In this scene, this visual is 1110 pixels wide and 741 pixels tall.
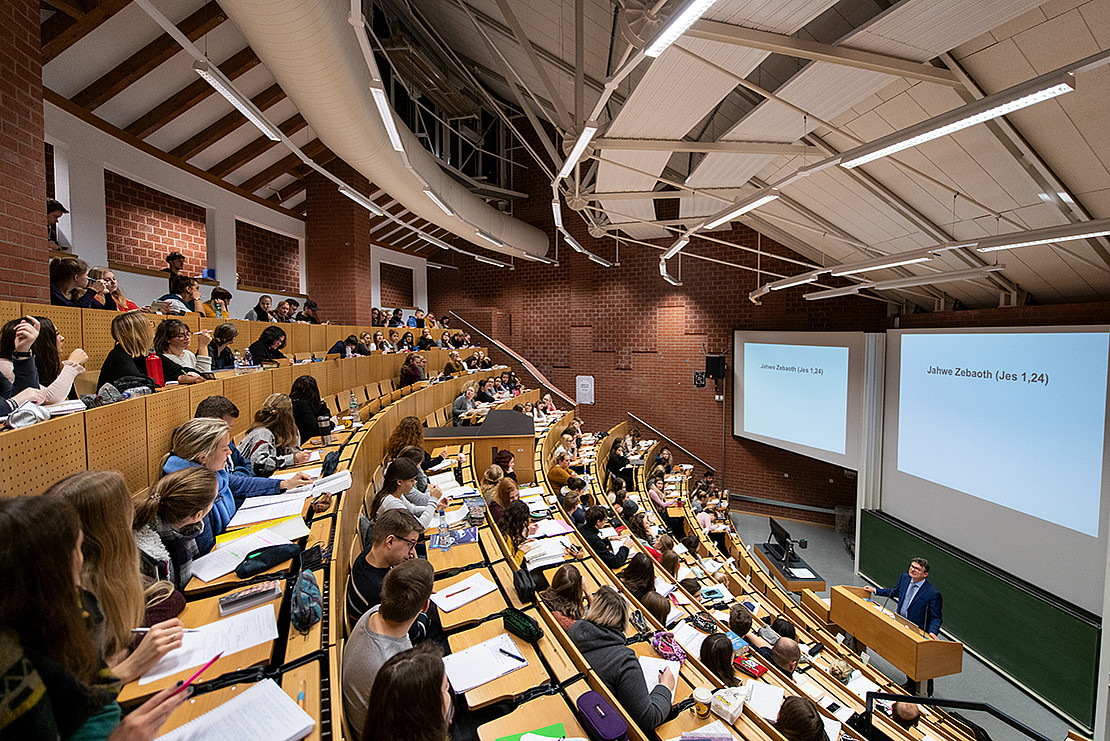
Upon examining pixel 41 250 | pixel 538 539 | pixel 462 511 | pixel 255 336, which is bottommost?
pixel 538 539

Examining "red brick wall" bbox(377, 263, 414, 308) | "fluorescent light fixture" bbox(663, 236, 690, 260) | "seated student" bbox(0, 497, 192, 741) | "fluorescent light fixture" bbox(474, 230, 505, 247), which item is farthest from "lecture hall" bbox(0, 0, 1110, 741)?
"red brick wall" bbox(377, 263, 414, 308)

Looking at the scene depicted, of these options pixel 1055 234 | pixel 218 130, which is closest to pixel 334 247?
pixel 218 130

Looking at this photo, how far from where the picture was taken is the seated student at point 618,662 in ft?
7.40

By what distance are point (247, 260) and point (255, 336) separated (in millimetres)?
4378

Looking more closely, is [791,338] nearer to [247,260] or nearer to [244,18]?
[244,18]

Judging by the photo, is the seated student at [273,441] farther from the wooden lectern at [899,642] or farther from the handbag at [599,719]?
the wooden lectern at [899,642]

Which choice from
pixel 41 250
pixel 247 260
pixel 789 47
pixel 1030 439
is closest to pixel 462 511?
pixel 41 250

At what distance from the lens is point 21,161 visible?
332cm

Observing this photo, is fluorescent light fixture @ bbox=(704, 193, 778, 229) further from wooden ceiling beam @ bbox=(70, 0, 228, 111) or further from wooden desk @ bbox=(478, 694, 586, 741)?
wooden ceiling beam @ bbox=(70, 0, 228, 111)

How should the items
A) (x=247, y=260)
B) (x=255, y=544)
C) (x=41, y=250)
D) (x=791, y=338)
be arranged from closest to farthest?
(x=255, y=544) → (x=41, y=250) → (x=247, y=260) → (x=791, y=338)

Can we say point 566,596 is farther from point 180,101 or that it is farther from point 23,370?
point 180,101

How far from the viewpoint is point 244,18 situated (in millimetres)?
3648

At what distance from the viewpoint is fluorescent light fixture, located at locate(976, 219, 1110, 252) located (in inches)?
147

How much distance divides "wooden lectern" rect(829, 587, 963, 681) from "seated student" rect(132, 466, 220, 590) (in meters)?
6.19
